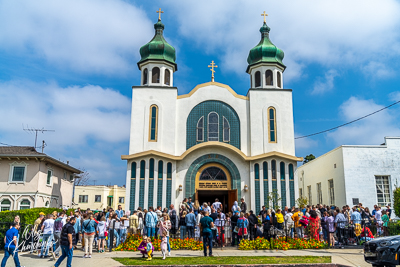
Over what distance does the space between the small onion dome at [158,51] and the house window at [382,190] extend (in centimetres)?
1599

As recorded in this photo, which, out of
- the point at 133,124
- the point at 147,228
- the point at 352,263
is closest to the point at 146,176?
the point at 133,124

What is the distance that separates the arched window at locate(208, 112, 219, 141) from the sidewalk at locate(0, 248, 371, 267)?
33.5 feet

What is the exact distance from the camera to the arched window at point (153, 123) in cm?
2416

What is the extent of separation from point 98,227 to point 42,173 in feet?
47.0

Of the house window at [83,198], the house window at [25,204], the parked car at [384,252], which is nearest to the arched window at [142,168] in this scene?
the house window at [25,204]

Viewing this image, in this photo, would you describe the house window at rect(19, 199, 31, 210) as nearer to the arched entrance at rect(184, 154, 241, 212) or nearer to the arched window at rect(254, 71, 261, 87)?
the arched entrance at rect(184, 154, 241, 212)

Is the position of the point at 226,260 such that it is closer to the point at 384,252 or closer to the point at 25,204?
the point at 384,252

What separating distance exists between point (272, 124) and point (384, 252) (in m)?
14.7

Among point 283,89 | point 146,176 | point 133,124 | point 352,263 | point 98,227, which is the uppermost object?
point 283,89

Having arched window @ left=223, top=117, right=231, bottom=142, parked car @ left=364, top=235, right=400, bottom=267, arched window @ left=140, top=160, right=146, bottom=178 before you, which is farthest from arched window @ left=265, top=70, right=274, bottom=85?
parked car @ left=364, top=235, right=400, bottom=267

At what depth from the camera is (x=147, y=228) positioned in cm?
1628

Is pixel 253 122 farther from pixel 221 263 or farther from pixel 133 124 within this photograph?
pixel 221 263

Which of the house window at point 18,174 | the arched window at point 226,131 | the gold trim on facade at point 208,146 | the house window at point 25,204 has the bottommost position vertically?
the house window at point 25,204

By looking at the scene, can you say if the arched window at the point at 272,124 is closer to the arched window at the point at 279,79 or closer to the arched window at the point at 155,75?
the arched window at the point at 279,79
